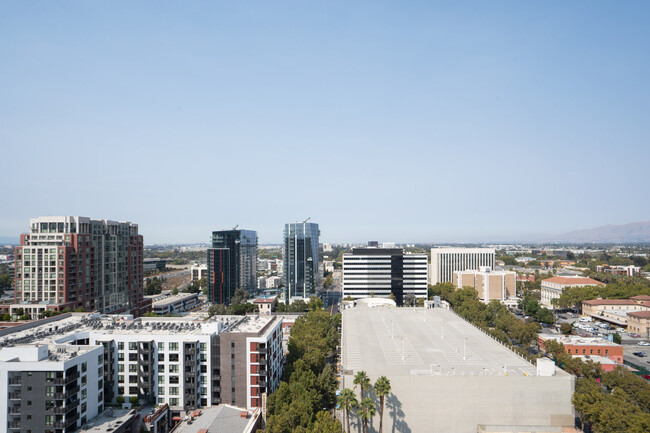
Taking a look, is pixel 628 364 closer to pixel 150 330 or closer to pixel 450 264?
pixel 150 330

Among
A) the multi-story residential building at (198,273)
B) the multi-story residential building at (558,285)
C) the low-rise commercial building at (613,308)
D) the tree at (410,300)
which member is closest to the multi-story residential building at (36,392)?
the tree at (410,300)

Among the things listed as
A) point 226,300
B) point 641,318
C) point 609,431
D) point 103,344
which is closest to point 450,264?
point 641,318

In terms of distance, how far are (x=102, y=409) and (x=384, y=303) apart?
68.2 meters

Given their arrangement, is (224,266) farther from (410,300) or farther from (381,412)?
(381,412)

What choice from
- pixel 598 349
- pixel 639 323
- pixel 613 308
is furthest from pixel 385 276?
pixel 598 349

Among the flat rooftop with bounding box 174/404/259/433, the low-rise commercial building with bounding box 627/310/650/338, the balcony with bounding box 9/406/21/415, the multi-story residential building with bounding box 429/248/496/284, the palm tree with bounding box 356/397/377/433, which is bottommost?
the low-rise commercial building with bounding box 627/310/650/338

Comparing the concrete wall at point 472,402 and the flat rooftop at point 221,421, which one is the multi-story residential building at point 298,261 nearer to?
the flat rooftop at point 221,421

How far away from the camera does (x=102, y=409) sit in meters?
37.5

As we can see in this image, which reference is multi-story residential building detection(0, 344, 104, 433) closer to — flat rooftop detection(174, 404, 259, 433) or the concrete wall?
flat rooftop detection(174, 404, 259, 433)

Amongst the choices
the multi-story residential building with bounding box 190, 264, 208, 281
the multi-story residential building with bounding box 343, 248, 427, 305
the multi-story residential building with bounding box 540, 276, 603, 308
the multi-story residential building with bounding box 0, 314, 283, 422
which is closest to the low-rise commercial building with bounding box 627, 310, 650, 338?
the multi-story residential building with bounding box 540, 276, 603, 308

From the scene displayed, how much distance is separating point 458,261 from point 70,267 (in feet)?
347

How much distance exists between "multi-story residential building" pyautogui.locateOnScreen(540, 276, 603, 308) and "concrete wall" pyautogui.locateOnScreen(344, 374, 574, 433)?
3254 inches

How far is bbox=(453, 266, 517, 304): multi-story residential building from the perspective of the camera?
113625 mm

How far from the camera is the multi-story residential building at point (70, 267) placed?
2724 inches
